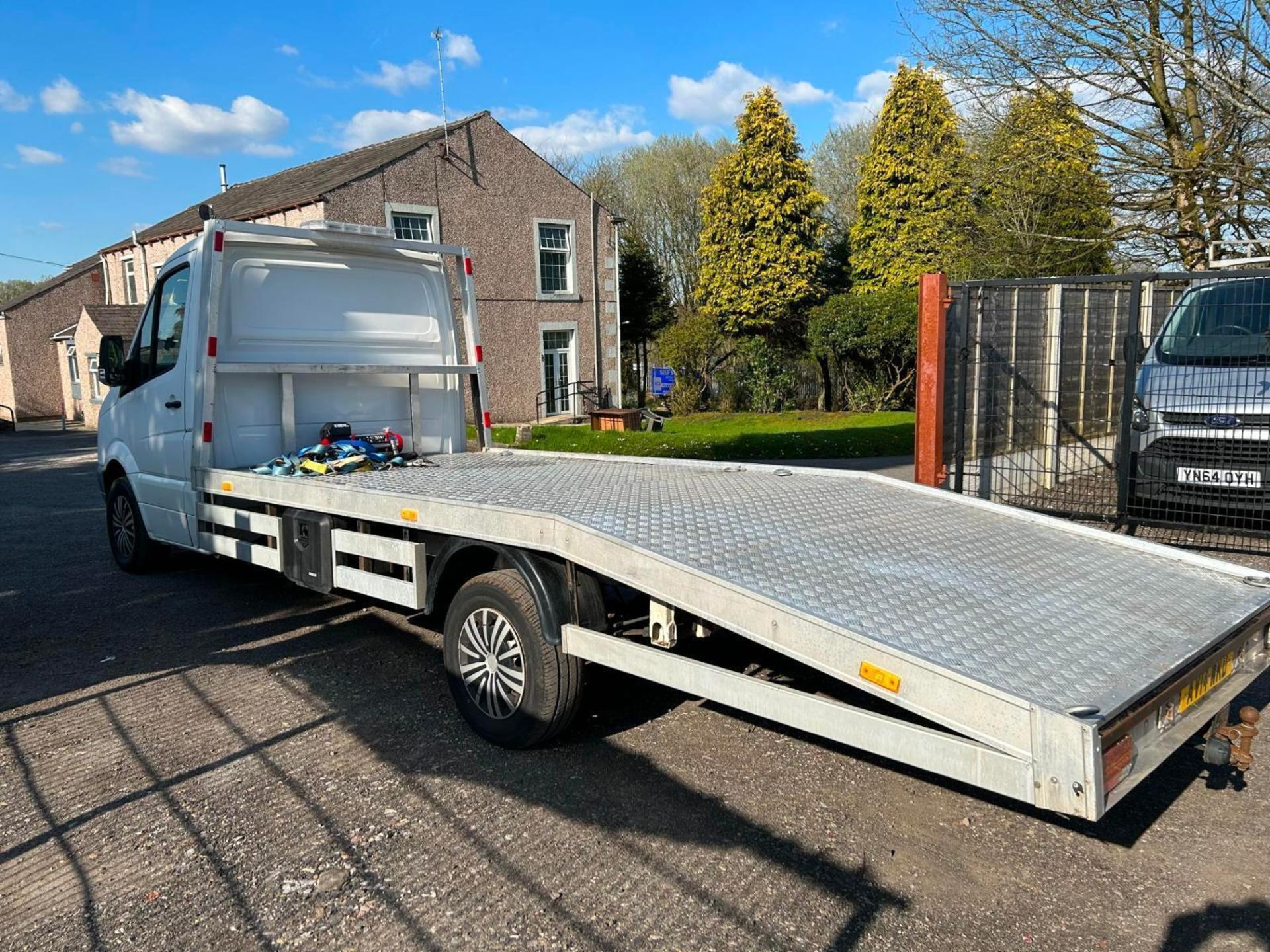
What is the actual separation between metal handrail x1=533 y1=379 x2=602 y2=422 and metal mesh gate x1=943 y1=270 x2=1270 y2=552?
61.4ft

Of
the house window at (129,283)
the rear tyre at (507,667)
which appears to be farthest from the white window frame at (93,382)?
the rear tyre at (507,667)

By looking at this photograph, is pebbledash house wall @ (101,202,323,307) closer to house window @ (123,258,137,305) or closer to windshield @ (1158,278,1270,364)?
house window @ (123,258,137,305)

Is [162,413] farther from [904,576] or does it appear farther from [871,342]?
[871,342]

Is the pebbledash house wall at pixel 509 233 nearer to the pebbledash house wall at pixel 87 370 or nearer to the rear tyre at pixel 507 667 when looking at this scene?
the pebbledash house wall at pixel 87 370

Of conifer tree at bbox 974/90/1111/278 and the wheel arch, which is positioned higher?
conifer tree at bbox 974/90/1111/278

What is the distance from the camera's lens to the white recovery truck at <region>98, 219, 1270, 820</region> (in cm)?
269

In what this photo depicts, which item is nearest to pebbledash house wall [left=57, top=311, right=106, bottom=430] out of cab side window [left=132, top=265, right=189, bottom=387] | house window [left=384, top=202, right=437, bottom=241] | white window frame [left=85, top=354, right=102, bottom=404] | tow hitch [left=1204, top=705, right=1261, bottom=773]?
white window frame [left=85, top=354, right=102, bottom=404]

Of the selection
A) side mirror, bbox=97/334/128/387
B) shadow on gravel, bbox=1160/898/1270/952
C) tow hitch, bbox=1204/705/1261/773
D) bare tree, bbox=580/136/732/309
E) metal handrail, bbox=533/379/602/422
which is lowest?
shadow on gravel, bbox=1160/898/1270/952

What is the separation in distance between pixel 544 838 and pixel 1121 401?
22.1 feet

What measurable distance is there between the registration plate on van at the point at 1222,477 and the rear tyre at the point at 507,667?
17.5 feet

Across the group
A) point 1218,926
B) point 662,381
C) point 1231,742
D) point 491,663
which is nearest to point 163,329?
point 491,663

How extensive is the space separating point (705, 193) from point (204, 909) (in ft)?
90.0

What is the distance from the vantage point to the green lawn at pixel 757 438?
14.7m

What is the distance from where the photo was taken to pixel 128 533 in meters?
7.88
